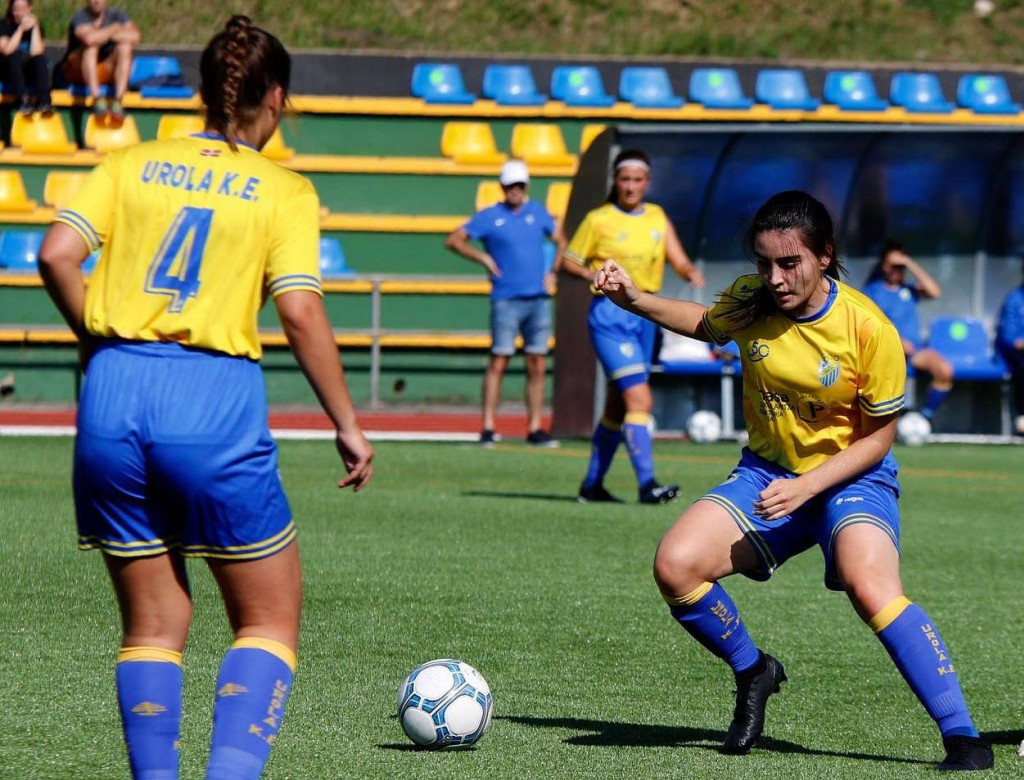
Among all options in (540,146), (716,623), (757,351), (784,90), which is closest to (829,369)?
(757,351)

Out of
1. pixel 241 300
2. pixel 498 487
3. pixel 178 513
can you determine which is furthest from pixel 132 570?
pixel 498 487

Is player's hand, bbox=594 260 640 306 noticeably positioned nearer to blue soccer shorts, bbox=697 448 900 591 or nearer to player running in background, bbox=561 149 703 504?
blue soccer shorts, bbox=697 448 900 591

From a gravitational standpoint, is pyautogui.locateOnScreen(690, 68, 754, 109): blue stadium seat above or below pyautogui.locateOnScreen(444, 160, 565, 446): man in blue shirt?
above

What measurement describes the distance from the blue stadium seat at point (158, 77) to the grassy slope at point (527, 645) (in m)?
9.39

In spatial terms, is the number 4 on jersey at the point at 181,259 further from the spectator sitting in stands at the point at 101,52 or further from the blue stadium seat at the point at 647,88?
the blue stadium seat at the point at 647,88

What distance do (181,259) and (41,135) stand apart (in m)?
16.3

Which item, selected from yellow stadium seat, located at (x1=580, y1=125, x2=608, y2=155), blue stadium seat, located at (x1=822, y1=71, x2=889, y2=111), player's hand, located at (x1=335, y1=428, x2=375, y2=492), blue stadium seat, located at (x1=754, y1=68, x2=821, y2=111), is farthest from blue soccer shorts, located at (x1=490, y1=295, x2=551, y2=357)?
player's hand, located at (x1=335, y1=428, x2=375, y2=492)

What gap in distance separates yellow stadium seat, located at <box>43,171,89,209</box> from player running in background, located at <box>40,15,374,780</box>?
14980 mm

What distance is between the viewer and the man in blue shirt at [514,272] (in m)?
14.4

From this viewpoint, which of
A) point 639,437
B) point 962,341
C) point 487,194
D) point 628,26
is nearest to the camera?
point 639,437

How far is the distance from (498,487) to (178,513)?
8061 millimetres

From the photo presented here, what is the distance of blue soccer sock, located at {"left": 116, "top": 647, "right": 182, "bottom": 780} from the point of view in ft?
11.9

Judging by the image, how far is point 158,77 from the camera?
64.3 ft

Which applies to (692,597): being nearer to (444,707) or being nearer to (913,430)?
(444,707)
